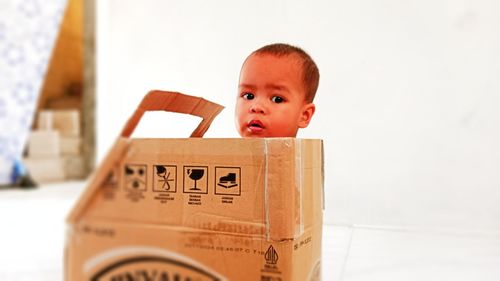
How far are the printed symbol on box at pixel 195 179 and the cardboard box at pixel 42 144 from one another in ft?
9.40

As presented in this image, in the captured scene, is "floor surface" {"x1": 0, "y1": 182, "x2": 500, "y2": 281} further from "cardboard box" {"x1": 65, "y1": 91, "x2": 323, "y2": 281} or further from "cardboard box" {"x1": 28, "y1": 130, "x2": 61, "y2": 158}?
"cardboard box" {"x1": 28, "y1": 130, "x2": 61, "y2": 158}

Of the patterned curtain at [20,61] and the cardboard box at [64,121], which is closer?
the patterned curtain at [20,61]

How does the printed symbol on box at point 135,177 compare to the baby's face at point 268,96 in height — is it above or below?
below

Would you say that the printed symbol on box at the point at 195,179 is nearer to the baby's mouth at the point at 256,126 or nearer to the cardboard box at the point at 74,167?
the baby's mouth at the point at 256,126

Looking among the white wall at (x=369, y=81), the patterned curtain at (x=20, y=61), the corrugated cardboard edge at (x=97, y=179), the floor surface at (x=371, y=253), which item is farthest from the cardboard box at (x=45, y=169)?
the corrugated cardboard edge at (x=97, y=179)

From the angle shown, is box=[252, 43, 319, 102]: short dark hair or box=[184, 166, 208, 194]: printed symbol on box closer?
box=[184, 166, 208, 194]: printed symbol on box

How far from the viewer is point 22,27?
7.87ft

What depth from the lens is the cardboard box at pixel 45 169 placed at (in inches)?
121

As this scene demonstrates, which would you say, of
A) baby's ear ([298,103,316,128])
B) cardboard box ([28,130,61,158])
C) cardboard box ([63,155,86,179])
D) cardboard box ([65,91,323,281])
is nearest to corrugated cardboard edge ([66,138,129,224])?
cardboard box ([65,91,323,281])

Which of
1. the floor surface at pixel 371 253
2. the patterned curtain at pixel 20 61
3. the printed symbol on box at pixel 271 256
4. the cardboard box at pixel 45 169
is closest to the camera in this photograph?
the printed symbol on box at pixel 271 256

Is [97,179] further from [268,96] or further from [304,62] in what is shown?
[304,62]

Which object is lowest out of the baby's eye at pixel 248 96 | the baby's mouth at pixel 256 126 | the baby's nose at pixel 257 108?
the baby's mouth at pixel 256 126

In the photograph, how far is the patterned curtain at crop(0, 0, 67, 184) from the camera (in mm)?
2355

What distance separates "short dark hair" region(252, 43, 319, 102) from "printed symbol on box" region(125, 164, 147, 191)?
39cm
